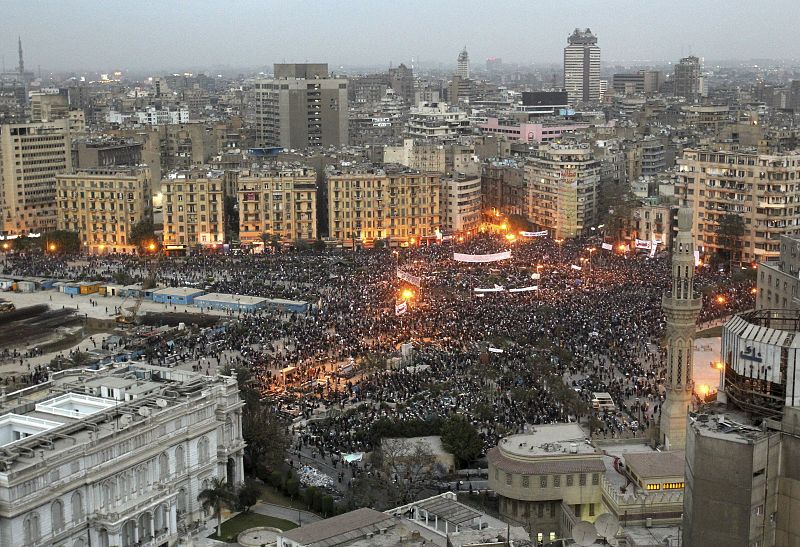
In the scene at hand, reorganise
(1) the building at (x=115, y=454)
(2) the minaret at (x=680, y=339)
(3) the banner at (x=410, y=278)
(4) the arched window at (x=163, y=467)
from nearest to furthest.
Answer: (1) the building at (x=115, y=454), (4) the arched window at (x=163, y=467), (2) the minaret at (x=680, y=339), (3) the banner at (x=410, y=278)

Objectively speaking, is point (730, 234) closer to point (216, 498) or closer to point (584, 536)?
point (216, 498)

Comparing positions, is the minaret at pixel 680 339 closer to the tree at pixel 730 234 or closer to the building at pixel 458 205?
the tree at pixel 730 234

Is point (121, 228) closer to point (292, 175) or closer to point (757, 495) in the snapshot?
point (292, 175)

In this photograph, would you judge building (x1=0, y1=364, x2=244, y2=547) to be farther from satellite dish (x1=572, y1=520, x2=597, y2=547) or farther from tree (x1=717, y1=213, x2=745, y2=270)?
tree (x1=717, y1=213, x2=745, y2=270)

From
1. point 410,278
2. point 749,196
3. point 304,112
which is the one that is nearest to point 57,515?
point 410,278

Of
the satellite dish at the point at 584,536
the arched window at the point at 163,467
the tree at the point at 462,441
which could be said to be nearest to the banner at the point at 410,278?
the tree at the point at 462,441

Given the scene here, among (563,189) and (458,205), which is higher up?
(563,189)
